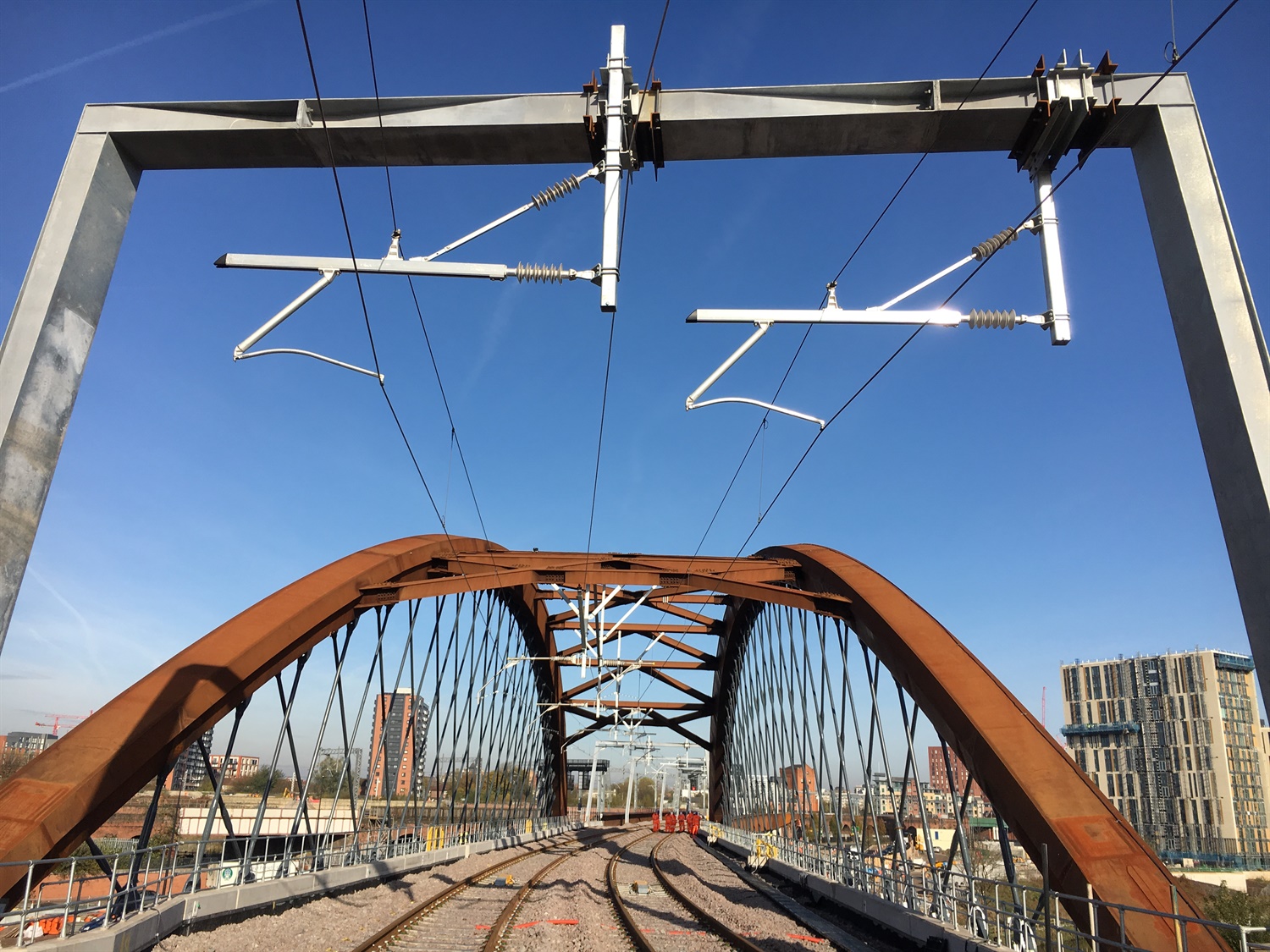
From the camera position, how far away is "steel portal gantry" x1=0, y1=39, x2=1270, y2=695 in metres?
5.14

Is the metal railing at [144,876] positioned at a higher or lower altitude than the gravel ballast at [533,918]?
higher

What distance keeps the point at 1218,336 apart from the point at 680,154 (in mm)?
3774

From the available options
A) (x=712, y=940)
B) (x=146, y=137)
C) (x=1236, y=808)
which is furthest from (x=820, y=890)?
(x=1236, y=808)

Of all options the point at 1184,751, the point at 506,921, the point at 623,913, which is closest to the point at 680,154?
the point at 506,921

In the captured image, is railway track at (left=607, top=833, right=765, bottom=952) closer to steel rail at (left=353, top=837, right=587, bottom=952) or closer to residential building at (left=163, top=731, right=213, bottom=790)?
steel rail at (left=353, top=837, right=587, bottom=952)

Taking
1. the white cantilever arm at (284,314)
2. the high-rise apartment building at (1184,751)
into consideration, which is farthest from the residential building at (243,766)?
the white cantilever arm at (284,314)

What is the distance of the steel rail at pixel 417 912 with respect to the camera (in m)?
11.1

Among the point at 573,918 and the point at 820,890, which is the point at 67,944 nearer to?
the point at 573,918

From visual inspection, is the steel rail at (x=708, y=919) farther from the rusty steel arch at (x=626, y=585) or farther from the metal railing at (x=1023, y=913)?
the rusty steel arch at (x=626, y=585)

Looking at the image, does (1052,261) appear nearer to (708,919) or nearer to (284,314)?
(284,314)

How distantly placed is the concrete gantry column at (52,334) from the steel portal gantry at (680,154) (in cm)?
1

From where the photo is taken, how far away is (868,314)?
21.0ft

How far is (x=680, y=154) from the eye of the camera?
254 inches

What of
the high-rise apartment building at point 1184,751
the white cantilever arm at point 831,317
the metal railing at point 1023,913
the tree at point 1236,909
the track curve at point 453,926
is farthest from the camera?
the high-rise apartment building at point 1184,751
